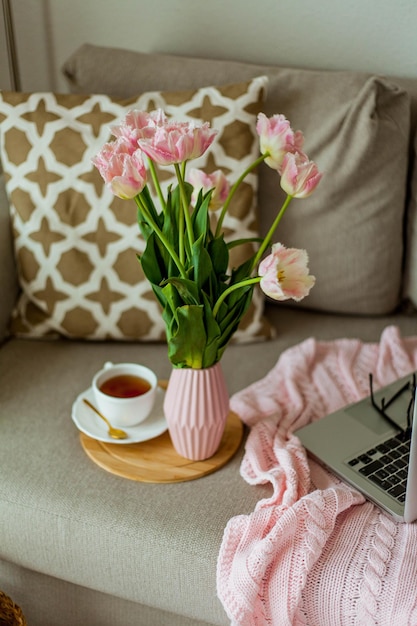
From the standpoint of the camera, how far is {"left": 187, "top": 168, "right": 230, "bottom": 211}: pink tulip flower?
4.29 ft

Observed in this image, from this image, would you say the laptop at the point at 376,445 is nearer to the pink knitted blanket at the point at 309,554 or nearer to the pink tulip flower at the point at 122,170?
the pink knitted blanket at the point at 309,554

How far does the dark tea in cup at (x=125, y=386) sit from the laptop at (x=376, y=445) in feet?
0.90

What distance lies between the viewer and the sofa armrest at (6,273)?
65.7 inches

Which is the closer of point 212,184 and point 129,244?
point 212,184

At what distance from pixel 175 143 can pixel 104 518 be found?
57cm

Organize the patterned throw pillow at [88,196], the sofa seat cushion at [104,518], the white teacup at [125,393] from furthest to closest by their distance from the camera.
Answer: the patterned throw pillow at [88,196] → the white teacup at [125,393] → the sofa seat cushion at [104,518]

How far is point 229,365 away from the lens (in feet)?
5.29

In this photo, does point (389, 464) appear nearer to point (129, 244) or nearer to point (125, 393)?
point (125, 393)

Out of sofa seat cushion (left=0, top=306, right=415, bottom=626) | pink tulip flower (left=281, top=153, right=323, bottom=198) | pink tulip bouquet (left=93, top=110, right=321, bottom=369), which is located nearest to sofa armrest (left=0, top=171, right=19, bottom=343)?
sofa seat cushion (left=0, top=306, right=415, bottom=626)

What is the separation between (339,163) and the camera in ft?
5.36

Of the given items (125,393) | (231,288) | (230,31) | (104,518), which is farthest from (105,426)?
(230,31)

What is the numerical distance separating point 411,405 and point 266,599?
0.44m

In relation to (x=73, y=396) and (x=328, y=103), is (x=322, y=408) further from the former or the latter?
(x=328, y=103)

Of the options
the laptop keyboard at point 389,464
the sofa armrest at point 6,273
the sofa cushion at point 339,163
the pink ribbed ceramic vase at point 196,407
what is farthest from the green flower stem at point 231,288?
the sofa armrest at point 6,273
